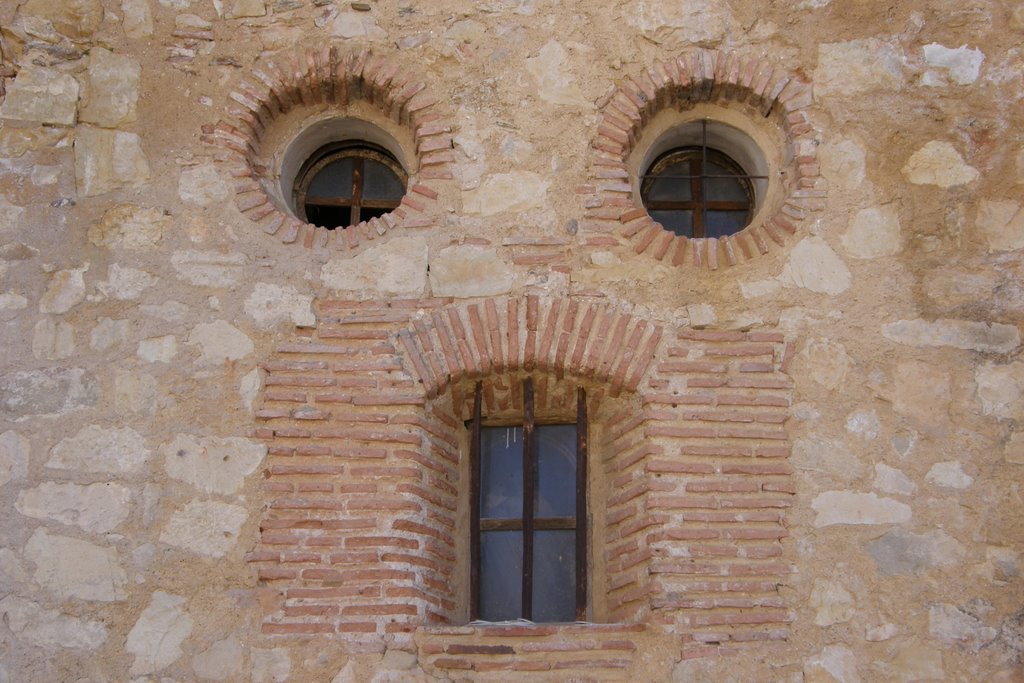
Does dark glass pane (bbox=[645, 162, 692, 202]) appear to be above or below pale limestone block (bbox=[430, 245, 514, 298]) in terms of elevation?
above

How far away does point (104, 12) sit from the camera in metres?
5.68

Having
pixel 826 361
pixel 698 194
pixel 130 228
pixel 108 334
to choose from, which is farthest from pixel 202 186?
pixel 826 361

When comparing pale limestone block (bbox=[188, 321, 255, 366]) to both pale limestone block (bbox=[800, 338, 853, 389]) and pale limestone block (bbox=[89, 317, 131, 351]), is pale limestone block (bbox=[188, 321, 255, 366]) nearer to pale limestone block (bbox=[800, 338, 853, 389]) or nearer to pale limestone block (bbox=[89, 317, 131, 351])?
pale limestone block (bbox=[89, 317, 131, 351])

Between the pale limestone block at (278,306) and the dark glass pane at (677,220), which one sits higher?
the dark glass pane at (677,220)

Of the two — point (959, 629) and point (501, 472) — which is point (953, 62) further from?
point (501, 472)

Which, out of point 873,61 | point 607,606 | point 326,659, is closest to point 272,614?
point 326,659

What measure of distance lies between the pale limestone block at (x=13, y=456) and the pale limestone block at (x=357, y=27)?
2.30m

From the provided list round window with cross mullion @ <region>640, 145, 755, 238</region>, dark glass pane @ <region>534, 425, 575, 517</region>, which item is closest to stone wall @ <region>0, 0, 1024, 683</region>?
dark glass pane @ <region>534, 425, 575, 517</region>

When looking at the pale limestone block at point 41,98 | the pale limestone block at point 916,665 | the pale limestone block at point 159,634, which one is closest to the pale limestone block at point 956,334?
the pale limestone block at point 916,665

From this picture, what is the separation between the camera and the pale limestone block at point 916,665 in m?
4.55

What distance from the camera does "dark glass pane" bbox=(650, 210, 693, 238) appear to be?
A: 5664mm

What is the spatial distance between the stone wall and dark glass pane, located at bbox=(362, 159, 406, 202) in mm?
209

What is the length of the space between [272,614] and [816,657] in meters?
2.07

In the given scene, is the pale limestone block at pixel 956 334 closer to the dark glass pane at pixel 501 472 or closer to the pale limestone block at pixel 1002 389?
the pale limestone block at pixel 1002 389
